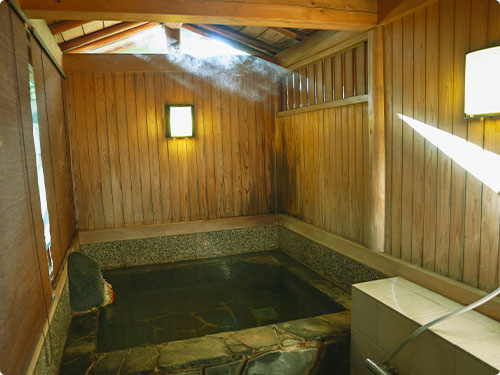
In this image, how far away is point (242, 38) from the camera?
576 centimetres

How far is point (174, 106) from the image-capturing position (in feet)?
19.2

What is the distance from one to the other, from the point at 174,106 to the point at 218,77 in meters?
0.90

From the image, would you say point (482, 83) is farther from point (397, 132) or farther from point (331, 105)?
point (331, 105)

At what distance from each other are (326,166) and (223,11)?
2533mm

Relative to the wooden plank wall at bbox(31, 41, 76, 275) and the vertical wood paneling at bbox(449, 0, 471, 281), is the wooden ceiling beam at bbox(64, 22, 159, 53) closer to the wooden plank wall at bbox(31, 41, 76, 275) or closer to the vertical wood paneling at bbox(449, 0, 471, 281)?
the wooden plank wall at bbox(31, 41, 76, 275)

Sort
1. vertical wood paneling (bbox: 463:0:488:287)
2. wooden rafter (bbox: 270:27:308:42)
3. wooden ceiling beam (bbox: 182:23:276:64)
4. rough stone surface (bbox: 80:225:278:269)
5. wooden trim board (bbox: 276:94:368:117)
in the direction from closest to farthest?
vertical wood paneling (bbox: 463:0:488:287)
wooden trim board (bbox: 276:94:368:117)
wooden rafter (bbox: 270:27:308:42)
rough stone surface (bbox: 80:225:278:269)
wooden ceiling beam (bbox: 182:23:276:64)

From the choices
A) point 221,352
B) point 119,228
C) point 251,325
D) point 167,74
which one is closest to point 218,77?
point 167,74

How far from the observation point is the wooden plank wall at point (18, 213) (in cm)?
202

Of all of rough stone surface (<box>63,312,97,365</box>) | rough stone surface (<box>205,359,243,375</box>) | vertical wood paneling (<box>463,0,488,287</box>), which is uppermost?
vertical wood paneling (<box>463,0,488,287</box>)

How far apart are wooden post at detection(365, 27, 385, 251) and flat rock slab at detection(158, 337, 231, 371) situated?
6.32 ft

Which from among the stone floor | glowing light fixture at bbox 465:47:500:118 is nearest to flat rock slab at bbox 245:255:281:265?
the stone floor

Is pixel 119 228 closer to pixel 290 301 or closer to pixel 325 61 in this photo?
pixel 290 301

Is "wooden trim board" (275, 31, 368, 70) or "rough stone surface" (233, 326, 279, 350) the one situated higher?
"wooden trim board" (275, 31, 368, 70)

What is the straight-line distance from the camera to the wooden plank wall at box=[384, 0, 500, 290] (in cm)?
272
